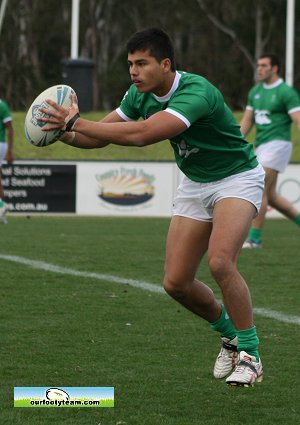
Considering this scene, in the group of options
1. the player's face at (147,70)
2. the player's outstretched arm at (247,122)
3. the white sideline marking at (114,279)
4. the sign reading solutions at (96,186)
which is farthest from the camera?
the sign reading solutions at (96,186)

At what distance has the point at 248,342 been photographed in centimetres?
618

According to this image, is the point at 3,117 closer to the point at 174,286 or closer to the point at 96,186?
the point at 96,186

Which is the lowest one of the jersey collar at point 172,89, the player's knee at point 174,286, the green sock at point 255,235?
the green sock at point 255,235

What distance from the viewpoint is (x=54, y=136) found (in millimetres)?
5727

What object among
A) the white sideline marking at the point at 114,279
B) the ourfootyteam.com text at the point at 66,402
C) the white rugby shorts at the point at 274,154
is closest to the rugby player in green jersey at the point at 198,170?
the ourfootyteam.com text at the point at 66,402

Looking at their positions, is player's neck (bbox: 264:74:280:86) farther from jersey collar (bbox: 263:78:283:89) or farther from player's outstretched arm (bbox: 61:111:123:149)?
player's outstretched arm (bbox: 61:111:123:149)

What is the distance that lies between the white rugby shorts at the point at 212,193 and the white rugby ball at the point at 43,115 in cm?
95

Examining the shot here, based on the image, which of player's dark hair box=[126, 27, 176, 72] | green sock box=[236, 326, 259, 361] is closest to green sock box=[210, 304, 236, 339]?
green sock box=[236, 326, 259, 361]

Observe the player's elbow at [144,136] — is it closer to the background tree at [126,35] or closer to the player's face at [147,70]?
the player's face at [147,70]

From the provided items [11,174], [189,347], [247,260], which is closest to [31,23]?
[11,174]

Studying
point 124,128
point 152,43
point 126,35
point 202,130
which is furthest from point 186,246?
point 126,35

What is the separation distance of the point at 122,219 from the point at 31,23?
28.0 m

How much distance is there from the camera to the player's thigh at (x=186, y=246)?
20.9ft

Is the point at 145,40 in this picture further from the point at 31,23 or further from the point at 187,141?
the point at 31,23
